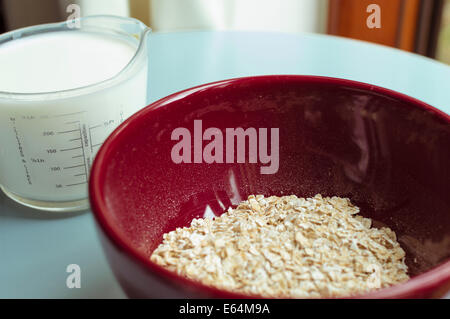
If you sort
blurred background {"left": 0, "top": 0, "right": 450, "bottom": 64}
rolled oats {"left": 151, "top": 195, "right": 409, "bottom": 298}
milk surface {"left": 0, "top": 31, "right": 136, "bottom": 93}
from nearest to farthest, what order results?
rolled oats {"left": 151, "top": 195, "right": 409, "bottom": 298} < milk surface {"left": 0, "top": 31, "right": 136, "bottom": 93} < blurred background {"left": 0, "top": 0, "right": 450, "bottom": 64}

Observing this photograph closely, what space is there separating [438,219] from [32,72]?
0.51m

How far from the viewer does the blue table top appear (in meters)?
0.57

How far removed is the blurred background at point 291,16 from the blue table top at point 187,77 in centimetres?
28

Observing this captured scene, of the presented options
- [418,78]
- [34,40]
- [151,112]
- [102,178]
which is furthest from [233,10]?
[102,178]

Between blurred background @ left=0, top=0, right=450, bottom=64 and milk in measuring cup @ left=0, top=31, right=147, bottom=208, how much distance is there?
2.19 feet

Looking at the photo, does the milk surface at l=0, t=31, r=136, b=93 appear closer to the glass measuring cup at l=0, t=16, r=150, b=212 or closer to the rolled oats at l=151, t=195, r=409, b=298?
the glass measuring cup at l=0, t=16, r=150, b=212

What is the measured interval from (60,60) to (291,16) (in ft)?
3.49

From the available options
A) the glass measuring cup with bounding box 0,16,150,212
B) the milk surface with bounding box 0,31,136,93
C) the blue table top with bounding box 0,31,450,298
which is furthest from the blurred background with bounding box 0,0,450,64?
the glass measuring cup with bounding box 0,16,150,212

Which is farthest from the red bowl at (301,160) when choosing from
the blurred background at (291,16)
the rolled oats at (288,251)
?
the blurred background at (291,16)

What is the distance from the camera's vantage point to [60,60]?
66 centimetres

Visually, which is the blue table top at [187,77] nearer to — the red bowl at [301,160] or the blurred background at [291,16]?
the red bowl at [301,160]

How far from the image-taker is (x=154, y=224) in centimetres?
60

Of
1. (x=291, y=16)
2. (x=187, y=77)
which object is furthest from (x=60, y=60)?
(x=291, y=16)
